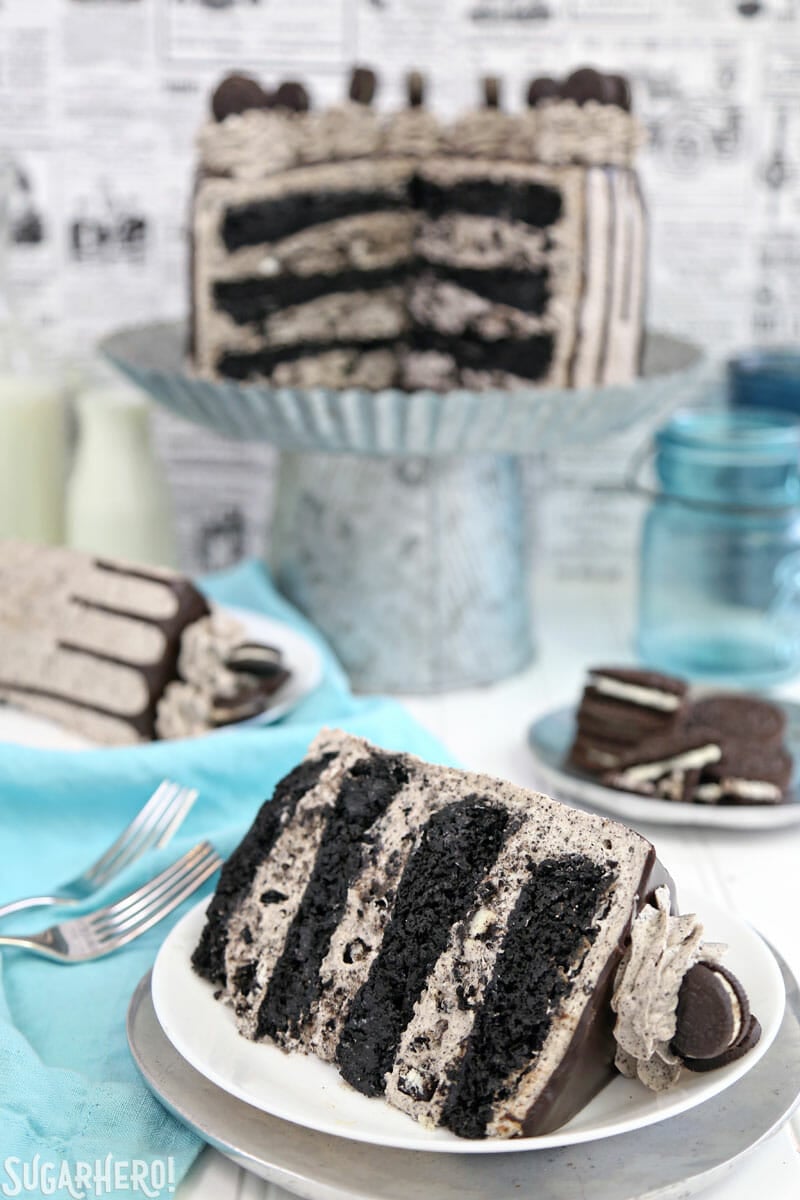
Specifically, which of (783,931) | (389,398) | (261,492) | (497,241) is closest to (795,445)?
(497,241)

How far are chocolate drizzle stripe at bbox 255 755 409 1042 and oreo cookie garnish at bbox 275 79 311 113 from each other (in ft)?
3.39

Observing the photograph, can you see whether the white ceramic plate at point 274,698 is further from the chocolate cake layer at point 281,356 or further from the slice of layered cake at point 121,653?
the chocolate cake layer at point 281,356

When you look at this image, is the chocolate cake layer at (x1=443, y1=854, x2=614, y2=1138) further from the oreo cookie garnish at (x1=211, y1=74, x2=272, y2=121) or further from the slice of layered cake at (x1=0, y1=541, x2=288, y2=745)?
the oreo cookie garnish at (x1=211, y1=74, x2=272, y2=121)

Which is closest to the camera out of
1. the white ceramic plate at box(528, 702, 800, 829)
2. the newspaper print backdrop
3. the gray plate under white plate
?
the gray plate under white plate

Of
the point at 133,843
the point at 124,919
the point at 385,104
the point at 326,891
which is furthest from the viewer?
the point at 385,104

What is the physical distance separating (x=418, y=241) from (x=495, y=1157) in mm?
1182

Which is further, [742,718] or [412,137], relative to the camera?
[412,137]

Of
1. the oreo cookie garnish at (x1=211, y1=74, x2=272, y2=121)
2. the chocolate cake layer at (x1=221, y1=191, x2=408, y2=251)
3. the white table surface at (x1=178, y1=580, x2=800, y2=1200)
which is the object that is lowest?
the white table surface at (x1=178, y1=580, x2=800, y2=1200)

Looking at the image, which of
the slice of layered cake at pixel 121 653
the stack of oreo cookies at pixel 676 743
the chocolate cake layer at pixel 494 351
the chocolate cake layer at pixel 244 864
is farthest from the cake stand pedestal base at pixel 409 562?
the chocolate cake layer at pixel 244 864

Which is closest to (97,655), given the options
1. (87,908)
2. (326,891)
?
(87,908)

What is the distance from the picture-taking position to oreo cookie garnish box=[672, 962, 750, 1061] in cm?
76

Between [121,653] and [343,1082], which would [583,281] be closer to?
[121,653]

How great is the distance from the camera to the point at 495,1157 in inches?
30.4

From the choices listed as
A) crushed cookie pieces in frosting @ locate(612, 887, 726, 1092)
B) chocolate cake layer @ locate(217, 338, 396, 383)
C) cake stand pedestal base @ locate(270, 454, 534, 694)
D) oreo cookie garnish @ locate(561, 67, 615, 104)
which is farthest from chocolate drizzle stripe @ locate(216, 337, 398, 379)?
crushed cookie pieces in frosting @ locate(612, 887, 726, 1092)
